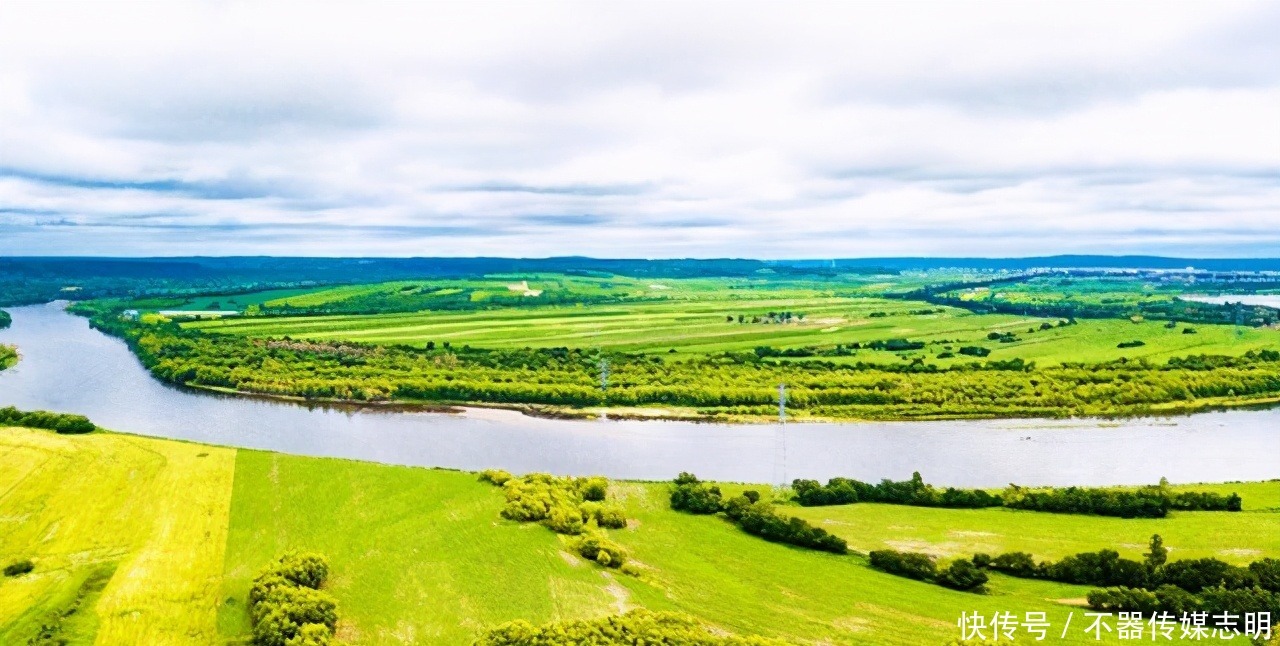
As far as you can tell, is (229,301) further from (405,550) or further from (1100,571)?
(1100,571)

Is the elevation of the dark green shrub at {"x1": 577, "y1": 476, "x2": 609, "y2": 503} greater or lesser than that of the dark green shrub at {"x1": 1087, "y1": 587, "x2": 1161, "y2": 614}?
greater

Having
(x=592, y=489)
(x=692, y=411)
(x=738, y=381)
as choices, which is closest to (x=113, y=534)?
(x=592, y=489)

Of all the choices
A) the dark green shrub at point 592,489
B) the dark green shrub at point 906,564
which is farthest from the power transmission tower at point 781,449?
the dark green shrub at point 906,564

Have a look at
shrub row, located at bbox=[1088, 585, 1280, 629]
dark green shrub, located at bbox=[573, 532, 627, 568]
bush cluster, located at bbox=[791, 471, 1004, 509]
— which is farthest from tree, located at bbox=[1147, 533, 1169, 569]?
dark green shrub, located at bbox=[573, 532, 627, 568]

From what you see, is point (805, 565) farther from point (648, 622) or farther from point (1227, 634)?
point (1227, 634)

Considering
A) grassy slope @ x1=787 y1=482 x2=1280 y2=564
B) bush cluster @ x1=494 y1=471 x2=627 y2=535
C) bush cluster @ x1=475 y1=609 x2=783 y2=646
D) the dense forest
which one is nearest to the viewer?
bush cluster @ x1=475 y1=609 x2=783 y2=646

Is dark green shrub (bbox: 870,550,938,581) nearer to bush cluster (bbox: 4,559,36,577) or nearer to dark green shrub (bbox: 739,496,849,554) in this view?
dark green shrub (bbox: 739,496,849,554)

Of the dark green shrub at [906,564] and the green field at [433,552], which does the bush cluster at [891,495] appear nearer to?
the green field at [433,552]
